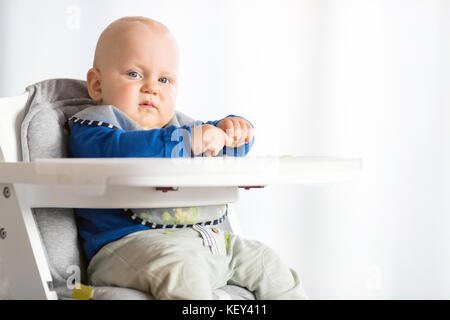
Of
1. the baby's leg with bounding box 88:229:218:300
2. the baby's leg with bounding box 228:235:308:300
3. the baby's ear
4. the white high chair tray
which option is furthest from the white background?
the white high chair tray

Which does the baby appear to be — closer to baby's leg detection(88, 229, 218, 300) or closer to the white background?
baby's leg detection(88, 229, 218, 300)

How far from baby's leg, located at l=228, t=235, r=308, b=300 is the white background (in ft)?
2.66

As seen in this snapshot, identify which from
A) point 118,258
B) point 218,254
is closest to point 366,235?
point 218,254

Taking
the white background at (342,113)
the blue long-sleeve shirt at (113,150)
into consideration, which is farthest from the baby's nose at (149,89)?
the white background at (342,113)

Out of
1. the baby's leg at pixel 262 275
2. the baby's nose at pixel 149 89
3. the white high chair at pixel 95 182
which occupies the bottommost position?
the baby's leg at pixel 262 275

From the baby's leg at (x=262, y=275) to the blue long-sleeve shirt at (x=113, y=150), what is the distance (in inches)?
6.6

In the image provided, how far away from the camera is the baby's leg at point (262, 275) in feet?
3.30

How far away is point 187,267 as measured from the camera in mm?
833

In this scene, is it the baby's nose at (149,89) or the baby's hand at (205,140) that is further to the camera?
the baby's nose at (149,89)

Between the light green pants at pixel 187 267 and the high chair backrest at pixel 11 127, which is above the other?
the high chair backrest at pixel 11 127

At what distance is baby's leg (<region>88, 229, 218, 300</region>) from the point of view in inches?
32.2

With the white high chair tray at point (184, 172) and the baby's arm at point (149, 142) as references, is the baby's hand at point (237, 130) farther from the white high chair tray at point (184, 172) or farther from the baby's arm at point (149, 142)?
the white high chair tray at point (184, 172)
